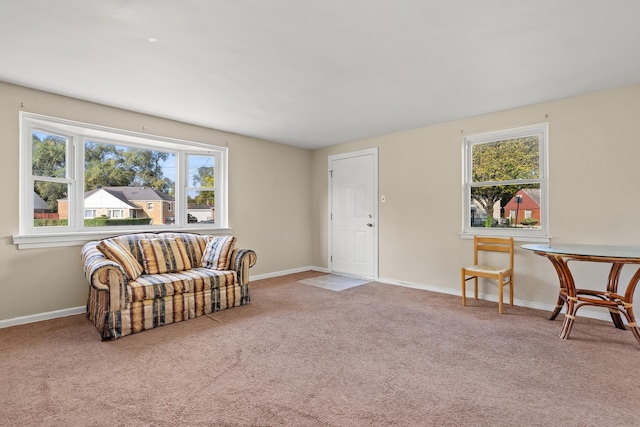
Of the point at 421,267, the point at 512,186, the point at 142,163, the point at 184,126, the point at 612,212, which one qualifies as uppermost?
the point at 184,126

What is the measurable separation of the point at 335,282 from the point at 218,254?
1.95 m

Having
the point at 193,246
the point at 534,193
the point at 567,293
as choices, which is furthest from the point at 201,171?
the point at 567,293

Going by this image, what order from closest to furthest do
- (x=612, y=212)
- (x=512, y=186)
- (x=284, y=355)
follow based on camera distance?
(x=284, y=355)
(x=612, y=212)
(x=512, y=186)

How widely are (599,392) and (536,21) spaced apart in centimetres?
231

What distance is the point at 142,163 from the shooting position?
4344 mm

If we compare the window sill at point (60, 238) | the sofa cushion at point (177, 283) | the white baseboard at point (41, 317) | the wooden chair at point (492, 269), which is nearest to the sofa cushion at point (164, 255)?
the sofa cushion at point (177, 283)

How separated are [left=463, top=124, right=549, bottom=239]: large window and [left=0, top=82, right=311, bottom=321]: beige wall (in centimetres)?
285

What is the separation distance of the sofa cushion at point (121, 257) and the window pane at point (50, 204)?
0.72 meters

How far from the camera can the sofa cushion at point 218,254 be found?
3883 millimetres

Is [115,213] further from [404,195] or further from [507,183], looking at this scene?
[507,183]

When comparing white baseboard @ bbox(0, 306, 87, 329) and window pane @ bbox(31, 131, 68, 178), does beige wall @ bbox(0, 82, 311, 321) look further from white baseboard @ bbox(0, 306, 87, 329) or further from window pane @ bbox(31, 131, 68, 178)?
window pane @ bbox(31, 131, 68, 178)

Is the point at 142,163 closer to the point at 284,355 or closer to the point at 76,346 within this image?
the point at 76,346

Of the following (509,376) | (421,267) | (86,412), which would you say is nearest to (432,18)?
(509,376)

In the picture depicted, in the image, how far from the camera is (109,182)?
4047 mm
